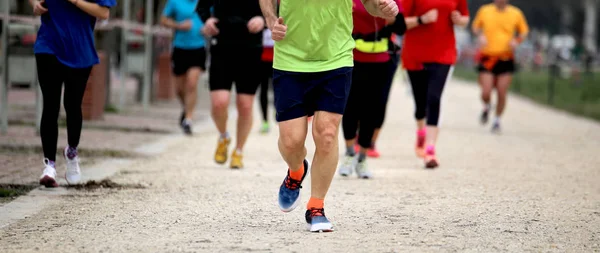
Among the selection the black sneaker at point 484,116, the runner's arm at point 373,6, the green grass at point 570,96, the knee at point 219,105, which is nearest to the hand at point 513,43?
the black sneaker at point 484,116

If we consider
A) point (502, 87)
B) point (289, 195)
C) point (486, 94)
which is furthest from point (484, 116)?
point (289, 195)

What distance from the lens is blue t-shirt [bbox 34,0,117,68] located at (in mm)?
8930

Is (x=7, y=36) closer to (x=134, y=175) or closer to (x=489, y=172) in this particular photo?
(x=134, y=175)

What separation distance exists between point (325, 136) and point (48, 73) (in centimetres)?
269

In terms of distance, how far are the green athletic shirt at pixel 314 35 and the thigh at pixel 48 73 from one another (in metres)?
2.42

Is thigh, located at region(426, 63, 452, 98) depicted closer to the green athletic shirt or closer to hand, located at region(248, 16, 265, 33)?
hand, located at region(248, 16, 265, 33)

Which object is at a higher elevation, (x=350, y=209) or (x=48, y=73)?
(x=48, y=73)

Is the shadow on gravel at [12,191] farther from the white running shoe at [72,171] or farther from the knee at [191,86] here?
the knee at [191,86]

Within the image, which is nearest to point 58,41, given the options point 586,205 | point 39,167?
point 39,167

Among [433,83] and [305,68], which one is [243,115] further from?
[305,68]

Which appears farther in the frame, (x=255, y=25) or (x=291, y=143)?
(x=255, y=25)

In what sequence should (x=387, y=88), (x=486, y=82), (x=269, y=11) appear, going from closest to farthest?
(x=269, y=11) → (x=387, y=88) → (x=486, y=82)

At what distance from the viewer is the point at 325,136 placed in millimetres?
7102

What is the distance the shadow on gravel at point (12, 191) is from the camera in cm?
831
